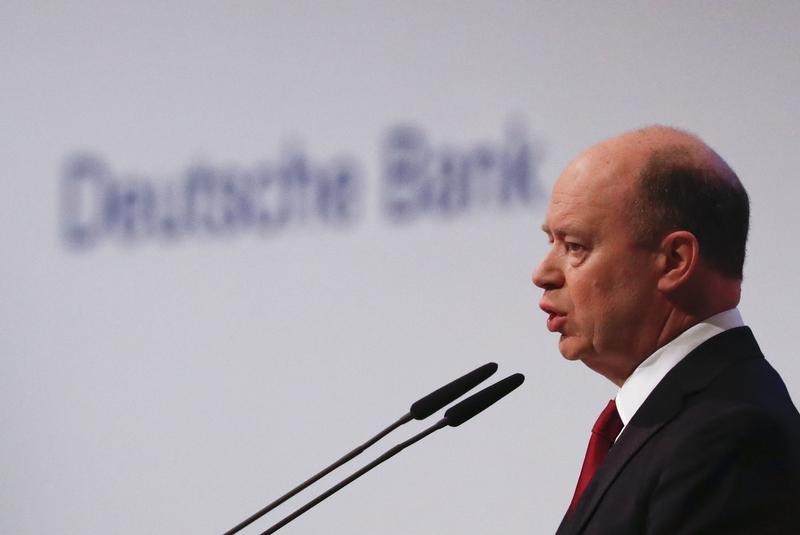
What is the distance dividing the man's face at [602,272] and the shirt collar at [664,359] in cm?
2

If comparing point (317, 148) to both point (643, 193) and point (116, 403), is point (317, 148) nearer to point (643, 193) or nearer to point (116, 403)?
point (116, 403)

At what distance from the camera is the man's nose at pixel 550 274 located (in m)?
1.68

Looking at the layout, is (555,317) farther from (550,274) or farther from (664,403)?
(664,403)

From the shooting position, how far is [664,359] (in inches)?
63.9

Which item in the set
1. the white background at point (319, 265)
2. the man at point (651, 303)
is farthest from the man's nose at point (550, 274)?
the white background at point (319, 265)

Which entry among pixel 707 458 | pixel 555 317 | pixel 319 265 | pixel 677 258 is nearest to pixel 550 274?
pixel 555 317

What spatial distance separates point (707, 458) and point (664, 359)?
0.22 meters

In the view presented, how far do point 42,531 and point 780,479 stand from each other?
109 inches

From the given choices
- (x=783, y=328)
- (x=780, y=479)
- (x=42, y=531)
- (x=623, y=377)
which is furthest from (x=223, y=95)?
(x=780, y=479)

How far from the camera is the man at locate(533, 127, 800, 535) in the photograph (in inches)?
59.2

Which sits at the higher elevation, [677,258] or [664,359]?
[677,258]

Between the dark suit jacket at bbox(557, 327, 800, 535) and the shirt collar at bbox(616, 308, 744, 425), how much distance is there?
0.6 inches

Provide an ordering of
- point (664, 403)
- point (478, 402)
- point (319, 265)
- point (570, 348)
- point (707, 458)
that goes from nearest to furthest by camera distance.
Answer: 1. point (707, 458)
2. point (664, 403)
3. point (570, 348)
4. point (478, 402)
5. point (319, 265)

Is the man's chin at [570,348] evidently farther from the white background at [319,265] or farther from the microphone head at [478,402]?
the white background at [319,265]
